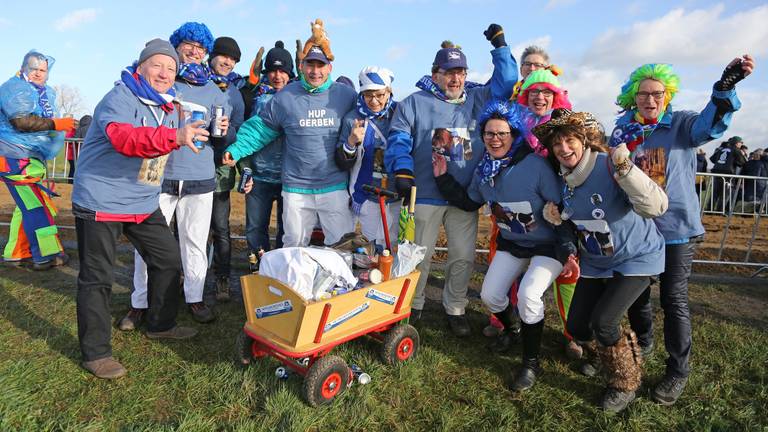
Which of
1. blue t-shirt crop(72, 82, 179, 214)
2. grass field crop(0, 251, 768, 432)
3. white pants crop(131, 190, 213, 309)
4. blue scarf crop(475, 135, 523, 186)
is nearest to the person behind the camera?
grass field crop(0, 251, 768, 432)

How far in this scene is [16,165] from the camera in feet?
18.9

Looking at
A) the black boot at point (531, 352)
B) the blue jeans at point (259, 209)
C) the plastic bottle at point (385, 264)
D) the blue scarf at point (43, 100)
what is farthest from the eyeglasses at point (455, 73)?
the blue scarf at point (43, 100)

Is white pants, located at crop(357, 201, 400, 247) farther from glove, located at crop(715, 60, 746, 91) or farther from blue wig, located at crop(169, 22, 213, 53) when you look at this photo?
glove, located at crop(715, 60, 746, 91)

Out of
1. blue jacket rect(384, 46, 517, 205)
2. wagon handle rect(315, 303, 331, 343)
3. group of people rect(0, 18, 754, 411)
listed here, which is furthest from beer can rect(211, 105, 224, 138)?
wagon handle rect(315, 303, 331, 343)

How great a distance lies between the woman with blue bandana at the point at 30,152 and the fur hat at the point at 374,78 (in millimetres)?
3727

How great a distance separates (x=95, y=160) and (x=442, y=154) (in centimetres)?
257

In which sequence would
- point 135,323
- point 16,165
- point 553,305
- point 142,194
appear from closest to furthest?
point 142,194
point 135,323
point 553,305
point 16,165

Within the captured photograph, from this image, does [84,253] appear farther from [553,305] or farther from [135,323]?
[553,305]

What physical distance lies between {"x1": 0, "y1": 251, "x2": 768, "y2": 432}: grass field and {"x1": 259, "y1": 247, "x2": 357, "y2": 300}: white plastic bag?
0.68 m

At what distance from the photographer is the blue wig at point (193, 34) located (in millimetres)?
4320

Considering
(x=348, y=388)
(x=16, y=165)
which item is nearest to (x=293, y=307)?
(x=348, y=388)

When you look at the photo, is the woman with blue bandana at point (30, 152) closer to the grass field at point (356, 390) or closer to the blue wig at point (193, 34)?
the grass field at point (356, 390)

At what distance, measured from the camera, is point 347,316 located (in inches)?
130

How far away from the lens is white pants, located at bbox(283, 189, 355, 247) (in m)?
4.54
